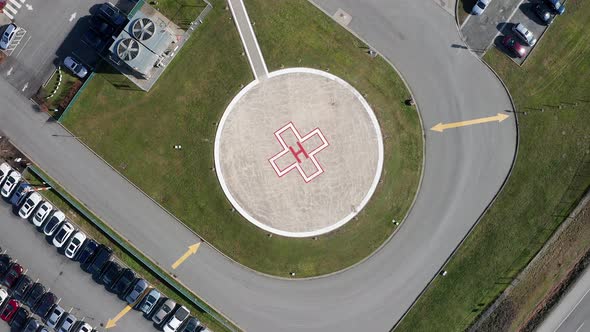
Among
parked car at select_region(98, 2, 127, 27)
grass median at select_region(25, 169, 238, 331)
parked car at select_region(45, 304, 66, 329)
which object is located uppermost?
parked car at select_region(98, 2, 127, 27)

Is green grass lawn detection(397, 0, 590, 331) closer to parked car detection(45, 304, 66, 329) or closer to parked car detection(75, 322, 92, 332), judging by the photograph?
parked car detection(75, 322, 92, 332)

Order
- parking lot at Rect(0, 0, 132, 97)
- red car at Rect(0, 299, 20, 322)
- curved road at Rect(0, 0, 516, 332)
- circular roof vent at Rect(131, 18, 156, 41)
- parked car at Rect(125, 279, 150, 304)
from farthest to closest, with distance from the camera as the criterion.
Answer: parking lot at Rect(0, 0, 132, 97), red car at Rect(0, 299, 20, 322), curved road at Rect(0, 0, 516, 332), parked car at Rect(125, 279, 150, 304), circular roof vent at Rect(131, 18, 156, 41)

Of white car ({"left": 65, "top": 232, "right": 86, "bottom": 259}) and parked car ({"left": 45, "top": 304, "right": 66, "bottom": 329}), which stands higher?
white car ({"left": 65, "top": 232, "right": 86, "bottom": 259})

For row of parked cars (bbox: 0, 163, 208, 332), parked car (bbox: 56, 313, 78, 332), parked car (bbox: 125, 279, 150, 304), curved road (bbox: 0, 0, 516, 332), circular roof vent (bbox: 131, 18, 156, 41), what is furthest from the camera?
curved road (bbox: 0, 0, 516, 332)

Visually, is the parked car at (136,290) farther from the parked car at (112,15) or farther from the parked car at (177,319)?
the parked car at (112,15)

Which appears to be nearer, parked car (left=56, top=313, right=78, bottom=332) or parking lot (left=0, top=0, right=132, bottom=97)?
parked car (left=56, top=313, right=78, bottom=332)

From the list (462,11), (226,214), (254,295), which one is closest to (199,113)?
(226,214)

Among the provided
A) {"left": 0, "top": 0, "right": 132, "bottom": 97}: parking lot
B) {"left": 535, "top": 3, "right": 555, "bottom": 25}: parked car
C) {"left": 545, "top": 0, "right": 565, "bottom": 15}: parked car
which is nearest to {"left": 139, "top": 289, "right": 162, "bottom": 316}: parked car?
{"left": 0, "top": 0, "right": 132, "bottom": 97}: parking lot

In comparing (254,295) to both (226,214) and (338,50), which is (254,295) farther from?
(338,50)

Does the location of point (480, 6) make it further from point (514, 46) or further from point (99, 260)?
point (99, 260)
